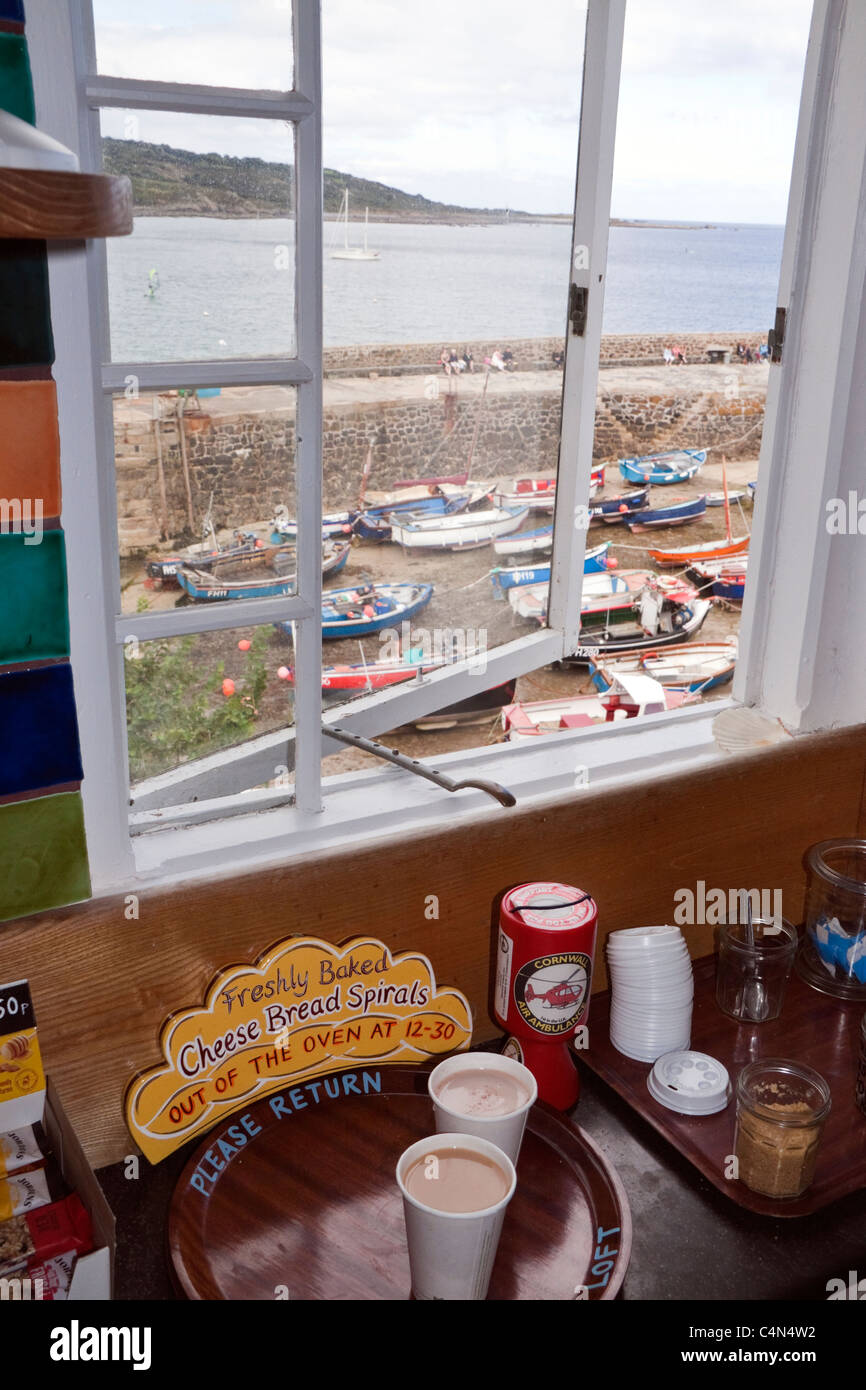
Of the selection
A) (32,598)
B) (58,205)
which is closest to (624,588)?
(32,598)

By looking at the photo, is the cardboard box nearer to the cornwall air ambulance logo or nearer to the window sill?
the window sill

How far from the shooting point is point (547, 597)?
5.58ft

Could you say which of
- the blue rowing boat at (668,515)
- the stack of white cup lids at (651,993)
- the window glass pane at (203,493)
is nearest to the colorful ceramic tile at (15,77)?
the window glass pane at (203,493)

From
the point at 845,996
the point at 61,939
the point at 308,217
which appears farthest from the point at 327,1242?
the point at 308,217

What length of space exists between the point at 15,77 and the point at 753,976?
127 centimetres

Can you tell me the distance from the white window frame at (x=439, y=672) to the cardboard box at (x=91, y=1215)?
10.6 inches

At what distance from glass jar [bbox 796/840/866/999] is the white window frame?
0.22 meters

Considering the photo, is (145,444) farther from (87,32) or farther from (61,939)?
(61,939)

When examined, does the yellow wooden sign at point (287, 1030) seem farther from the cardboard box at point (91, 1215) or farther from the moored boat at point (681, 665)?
the moored boat at point (681, 665)

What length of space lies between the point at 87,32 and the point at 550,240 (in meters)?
0.91

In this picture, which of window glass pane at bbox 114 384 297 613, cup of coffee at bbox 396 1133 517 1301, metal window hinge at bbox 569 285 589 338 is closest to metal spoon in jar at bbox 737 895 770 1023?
cup of coffee at bbox 396 1133 517 1301

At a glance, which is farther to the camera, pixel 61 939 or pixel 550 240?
pixel 550 240
